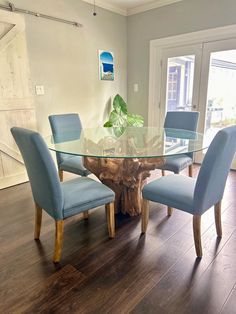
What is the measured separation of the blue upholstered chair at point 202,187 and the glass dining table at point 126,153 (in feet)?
0.83

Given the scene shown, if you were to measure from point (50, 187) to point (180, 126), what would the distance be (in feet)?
6.76

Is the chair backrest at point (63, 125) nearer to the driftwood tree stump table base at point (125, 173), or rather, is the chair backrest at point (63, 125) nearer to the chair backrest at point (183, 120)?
the driftwood tree stump table base at point (125, 173)

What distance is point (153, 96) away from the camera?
4273 mm

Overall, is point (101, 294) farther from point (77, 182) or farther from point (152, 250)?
point (77, 182)

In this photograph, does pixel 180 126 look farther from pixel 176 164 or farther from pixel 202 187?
pixel 202 187

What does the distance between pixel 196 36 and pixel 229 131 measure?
2.71 metres

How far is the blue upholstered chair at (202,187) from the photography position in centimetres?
144

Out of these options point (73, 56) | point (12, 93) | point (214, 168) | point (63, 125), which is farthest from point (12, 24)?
point (214, 168)

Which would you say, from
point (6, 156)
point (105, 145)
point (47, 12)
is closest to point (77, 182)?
point (105, 145)

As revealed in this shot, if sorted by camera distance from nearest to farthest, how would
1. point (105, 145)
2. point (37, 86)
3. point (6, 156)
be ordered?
1. point (105, 145)
2. point (6, 156)
3. point (37, 86)

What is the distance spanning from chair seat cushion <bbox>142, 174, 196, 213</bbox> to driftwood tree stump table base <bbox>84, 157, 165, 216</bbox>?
8.4 inches

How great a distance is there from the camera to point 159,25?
12.8 ft

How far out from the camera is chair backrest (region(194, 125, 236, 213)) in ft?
4.65

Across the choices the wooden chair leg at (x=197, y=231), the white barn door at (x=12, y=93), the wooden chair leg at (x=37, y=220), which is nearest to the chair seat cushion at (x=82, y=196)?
the wooden chair leg at (x=37, y=220)
